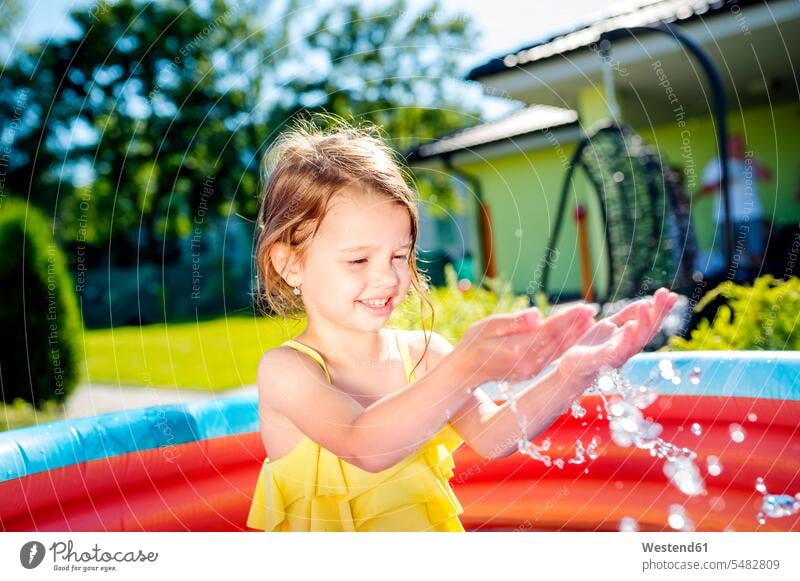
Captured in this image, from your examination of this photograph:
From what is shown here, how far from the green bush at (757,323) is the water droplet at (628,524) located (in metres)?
0.84

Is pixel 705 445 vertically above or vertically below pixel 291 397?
below

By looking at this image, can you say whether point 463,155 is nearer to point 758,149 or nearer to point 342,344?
point 758,149

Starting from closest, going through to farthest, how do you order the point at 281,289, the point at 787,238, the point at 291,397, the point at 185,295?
the point at 291,397
the point at 281,289
the point at 787,238
the point at 185,295

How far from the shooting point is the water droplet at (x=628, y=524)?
227 centimetres

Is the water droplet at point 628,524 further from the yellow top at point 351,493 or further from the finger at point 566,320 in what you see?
the finger at point 566,320

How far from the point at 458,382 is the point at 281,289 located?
2.26 feet

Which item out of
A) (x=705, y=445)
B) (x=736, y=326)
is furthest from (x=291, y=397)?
(x=736, y=326)

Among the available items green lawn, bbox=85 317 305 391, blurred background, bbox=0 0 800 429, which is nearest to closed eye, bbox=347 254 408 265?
blurred background, bbox=0 0 800 429

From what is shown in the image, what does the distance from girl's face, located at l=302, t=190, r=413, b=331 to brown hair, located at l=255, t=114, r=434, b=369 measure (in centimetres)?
2

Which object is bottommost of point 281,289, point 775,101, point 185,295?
point 185,295

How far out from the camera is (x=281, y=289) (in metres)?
1.91
